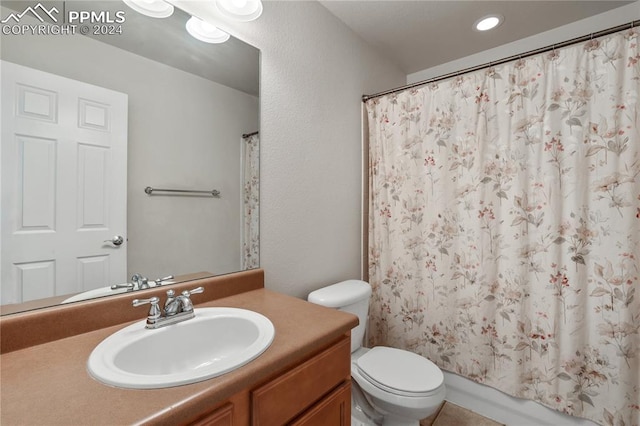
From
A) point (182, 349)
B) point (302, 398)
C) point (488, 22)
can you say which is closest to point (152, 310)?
point (182, 349)

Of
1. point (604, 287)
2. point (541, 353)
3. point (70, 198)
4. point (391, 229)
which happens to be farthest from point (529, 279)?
point (70, 198)

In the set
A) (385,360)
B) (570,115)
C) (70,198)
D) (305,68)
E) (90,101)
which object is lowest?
(385,360)

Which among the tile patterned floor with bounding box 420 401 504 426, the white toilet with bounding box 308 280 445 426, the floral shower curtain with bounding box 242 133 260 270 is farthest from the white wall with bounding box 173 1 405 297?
the tile patterned floor with bounding box 420 401 504 426

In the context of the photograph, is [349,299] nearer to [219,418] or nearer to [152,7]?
[219,418]

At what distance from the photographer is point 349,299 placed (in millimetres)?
1571

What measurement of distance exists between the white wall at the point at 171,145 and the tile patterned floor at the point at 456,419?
148cm

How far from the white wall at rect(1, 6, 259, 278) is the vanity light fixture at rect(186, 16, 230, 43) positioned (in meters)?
0.17

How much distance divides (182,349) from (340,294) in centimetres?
86

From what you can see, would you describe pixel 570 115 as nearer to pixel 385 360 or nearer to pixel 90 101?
pixel 385 360

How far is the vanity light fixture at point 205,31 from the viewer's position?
3.87 feet

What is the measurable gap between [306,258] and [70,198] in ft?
3.55

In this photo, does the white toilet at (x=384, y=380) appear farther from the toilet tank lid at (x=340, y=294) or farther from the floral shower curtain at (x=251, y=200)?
the floral shower curtain at (x=251, y=200)

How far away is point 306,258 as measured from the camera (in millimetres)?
1650

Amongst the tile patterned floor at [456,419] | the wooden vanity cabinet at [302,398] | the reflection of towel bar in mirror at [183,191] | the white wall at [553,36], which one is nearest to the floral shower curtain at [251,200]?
the reflection of towel bar in mirror at [183,191]
